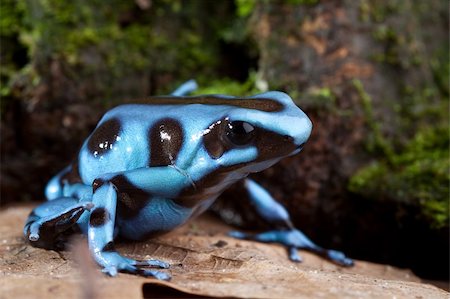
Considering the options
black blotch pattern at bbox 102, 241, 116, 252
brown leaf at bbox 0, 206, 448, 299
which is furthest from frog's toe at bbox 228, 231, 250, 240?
black blotch pattern at bbox 102, 241, 116, 252

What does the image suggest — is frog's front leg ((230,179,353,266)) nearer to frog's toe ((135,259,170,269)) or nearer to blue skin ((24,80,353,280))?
blue skin ((24,80,353,280))

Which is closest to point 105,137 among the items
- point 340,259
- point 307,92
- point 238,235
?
point 238,235

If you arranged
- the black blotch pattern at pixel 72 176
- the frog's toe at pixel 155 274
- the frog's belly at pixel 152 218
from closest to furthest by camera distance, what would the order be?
the frog's toe at pixel 155 274 → the frog's belly at pixel 152 218 → the black blotch pattern at pixel 72 176

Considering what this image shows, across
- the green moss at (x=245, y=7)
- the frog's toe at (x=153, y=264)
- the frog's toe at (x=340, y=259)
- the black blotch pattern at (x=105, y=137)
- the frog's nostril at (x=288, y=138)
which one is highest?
the green moss at (x=245, y=7)

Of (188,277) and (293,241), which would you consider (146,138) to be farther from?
(293,241)

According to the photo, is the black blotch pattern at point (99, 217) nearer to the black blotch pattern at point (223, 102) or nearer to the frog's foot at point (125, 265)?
the frog's foot at point (125, 265)

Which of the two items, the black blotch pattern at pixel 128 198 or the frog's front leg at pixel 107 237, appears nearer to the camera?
the frog's front leg at pixel 107 237

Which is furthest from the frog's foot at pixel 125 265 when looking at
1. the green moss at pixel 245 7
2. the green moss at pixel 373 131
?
the green moss at pixel 245 7
